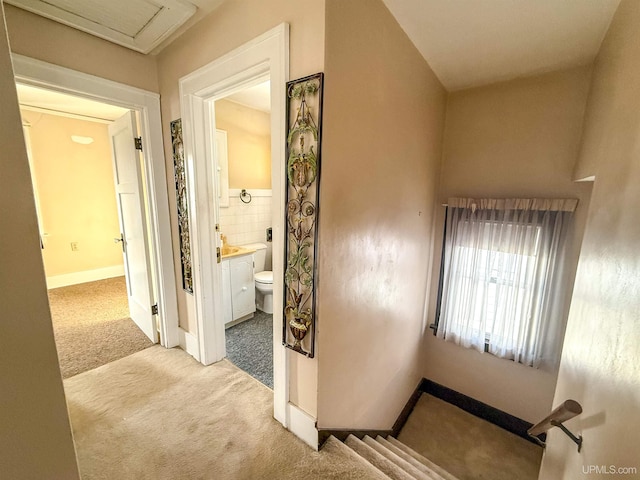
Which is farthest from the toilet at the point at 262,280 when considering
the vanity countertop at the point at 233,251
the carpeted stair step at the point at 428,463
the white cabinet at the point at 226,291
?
the carpeted stair step at the point at 428,463

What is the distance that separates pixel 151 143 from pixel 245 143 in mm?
1421

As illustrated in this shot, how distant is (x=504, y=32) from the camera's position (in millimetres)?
1533

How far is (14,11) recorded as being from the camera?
53.8 inches

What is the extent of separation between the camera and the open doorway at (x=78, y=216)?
9.10 feet

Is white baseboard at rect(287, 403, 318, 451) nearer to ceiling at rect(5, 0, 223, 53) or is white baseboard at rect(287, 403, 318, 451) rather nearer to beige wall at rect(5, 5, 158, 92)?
ceiling at rect(5, 0, 223, 53)

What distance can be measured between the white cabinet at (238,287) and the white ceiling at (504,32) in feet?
8.04

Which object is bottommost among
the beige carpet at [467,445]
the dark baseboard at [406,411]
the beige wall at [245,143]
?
the beige carpet at [467,445]

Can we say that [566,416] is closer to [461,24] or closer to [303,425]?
[303,425]

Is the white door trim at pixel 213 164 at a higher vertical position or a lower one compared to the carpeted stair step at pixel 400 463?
higher

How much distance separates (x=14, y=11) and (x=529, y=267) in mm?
3782

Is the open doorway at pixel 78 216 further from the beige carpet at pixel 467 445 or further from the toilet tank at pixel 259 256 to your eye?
the beige carpet at pixel 467 445

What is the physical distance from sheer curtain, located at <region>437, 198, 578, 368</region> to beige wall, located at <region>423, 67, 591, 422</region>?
0.40ft

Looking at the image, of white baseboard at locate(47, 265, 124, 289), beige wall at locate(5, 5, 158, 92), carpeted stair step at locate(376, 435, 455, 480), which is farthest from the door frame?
white baseboard at locate(47, 265, 124, 289)

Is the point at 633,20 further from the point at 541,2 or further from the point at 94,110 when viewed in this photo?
the point at 94,110
